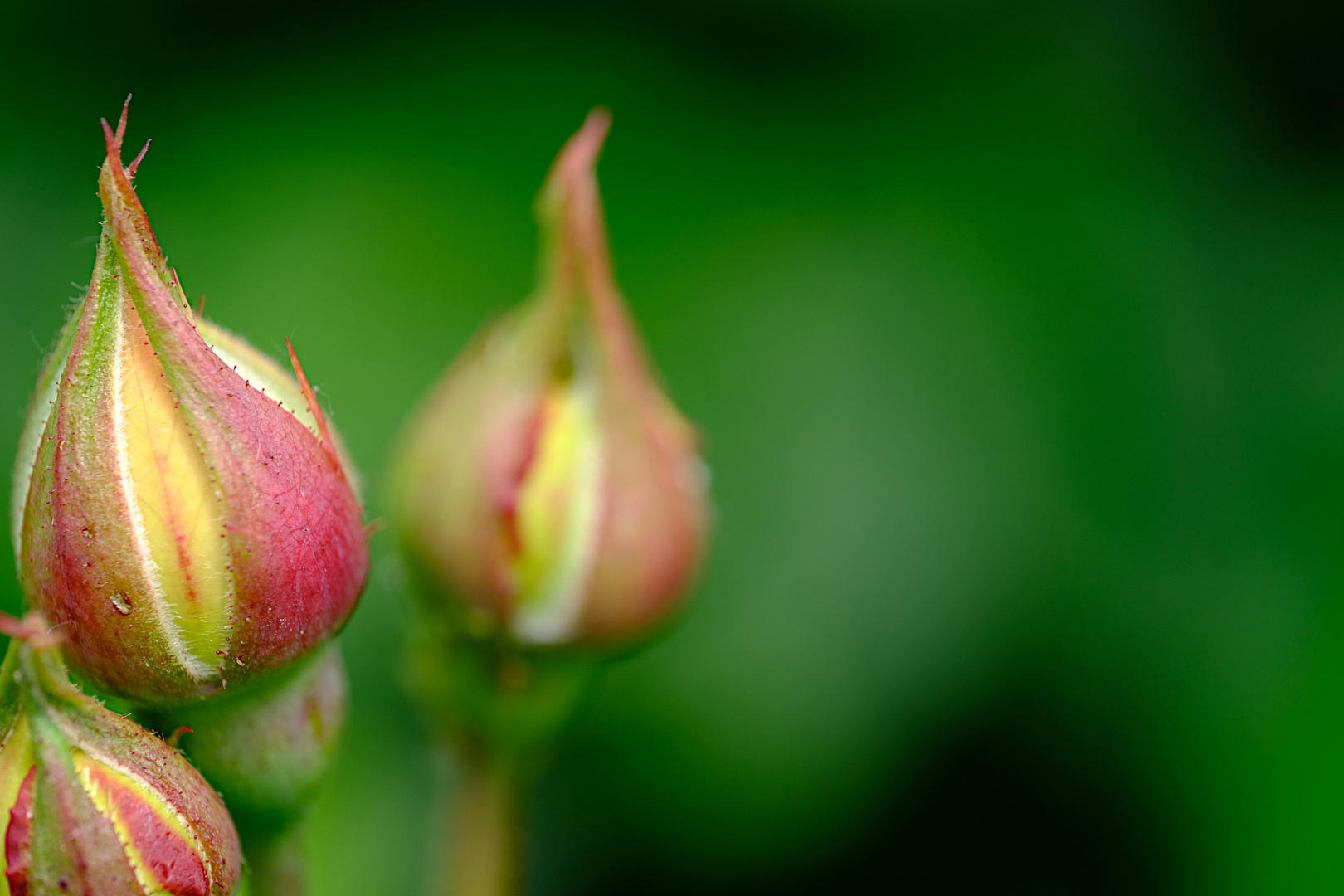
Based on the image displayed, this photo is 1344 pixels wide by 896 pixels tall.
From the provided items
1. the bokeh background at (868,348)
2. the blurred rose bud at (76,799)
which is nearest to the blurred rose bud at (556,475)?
the blurred rose bud at (76,799)

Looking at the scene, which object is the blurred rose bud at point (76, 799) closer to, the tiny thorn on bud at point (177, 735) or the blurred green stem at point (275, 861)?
the tiny thorn on bud at point (177, 735)

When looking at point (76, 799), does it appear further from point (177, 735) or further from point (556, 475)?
point (556, 475)

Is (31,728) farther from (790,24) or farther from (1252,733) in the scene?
(790,24)

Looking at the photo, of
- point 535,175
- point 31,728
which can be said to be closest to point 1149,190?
point 535,175

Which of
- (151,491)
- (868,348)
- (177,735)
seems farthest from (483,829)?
(868,348)

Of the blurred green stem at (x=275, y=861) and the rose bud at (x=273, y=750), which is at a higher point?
the rose bud at (x=273, y=750)

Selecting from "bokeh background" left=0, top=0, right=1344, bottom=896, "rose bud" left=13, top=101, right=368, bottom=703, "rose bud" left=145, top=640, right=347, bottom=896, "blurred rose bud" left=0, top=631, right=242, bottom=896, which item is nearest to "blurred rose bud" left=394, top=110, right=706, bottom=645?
"rose bud" left=145, top=640, right=347, bottom=896
